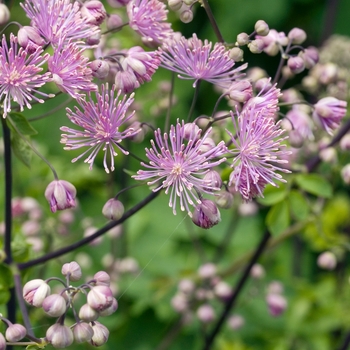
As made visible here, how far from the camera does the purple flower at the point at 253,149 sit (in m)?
0.87

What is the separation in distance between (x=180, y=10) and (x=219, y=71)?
→ 0.14m

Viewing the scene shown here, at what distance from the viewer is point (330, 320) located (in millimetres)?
1906

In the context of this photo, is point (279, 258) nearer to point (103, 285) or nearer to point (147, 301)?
point (147, 301)

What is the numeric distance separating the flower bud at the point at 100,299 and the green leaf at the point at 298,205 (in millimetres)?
542

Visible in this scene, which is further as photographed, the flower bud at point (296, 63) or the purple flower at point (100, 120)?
the flower bud at point (296, 63)

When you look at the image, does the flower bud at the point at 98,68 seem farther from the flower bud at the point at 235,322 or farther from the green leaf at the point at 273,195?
the flower bud at the point at 235,322

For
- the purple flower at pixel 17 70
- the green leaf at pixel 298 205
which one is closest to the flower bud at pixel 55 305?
the purple flower at pixel 17 70

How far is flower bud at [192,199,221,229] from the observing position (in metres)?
0.87

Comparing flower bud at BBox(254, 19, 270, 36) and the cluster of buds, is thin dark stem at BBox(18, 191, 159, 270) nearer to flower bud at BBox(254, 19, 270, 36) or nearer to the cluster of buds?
the cluster of buds

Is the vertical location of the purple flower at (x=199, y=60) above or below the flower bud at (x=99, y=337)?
above

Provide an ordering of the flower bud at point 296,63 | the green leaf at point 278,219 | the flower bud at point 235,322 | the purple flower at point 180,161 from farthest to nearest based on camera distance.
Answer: the flower bud at point 235,322
the green leaf at point 278,219
the flower bud at point 296,63
the purple flower at point 180,161

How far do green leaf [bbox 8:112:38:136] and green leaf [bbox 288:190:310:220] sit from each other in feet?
1.87

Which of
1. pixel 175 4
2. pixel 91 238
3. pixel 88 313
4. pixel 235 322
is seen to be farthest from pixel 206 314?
pixel 175 4

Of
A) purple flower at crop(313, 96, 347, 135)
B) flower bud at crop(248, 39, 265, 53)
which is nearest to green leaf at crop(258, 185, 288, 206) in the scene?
purple flower at crop(313, 96, 347, 135)
